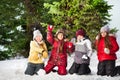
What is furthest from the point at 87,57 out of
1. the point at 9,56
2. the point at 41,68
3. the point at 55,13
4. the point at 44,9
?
the point at 9,56

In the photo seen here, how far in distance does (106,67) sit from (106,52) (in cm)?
35

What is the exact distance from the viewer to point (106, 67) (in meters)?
9.66

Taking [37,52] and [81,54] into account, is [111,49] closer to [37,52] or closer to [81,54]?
[81,54]

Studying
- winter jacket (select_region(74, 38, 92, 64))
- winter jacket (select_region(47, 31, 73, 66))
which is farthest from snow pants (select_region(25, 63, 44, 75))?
winter jacket (select_region(74, 38, 92, 64))

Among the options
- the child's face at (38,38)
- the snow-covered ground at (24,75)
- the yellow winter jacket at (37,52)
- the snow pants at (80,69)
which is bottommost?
the snow-covered ground at (24,75)

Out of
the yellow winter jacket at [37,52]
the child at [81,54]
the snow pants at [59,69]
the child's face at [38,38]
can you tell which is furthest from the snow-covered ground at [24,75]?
the child's face at [38,38]

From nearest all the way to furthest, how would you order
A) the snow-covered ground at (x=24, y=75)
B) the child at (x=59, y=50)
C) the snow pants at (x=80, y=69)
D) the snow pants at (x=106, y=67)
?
the snow-covered ground at (x=24, y=75)
the snow pants at (x=106, y=67)
the snow pants at (x=80, y=69)
the child at (x=59, y=50)

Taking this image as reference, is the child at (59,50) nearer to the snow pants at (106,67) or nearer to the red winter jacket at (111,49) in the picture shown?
the red winter jacket at (111,49)

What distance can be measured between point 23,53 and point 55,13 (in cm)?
223

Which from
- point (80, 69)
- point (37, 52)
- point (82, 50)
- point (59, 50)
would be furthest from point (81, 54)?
point (37, 52)

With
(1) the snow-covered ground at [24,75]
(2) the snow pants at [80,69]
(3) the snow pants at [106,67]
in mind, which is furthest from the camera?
(2) the snow pants at [80,69]

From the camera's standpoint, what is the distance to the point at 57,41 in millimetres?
9992

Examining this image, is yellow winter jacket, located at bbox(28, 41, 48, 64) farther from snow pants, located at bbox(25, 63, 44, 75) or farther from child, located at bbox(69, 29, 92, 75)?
child, located at bbox(69, 29, 92, 75)

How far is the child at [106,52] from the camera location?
963cm
